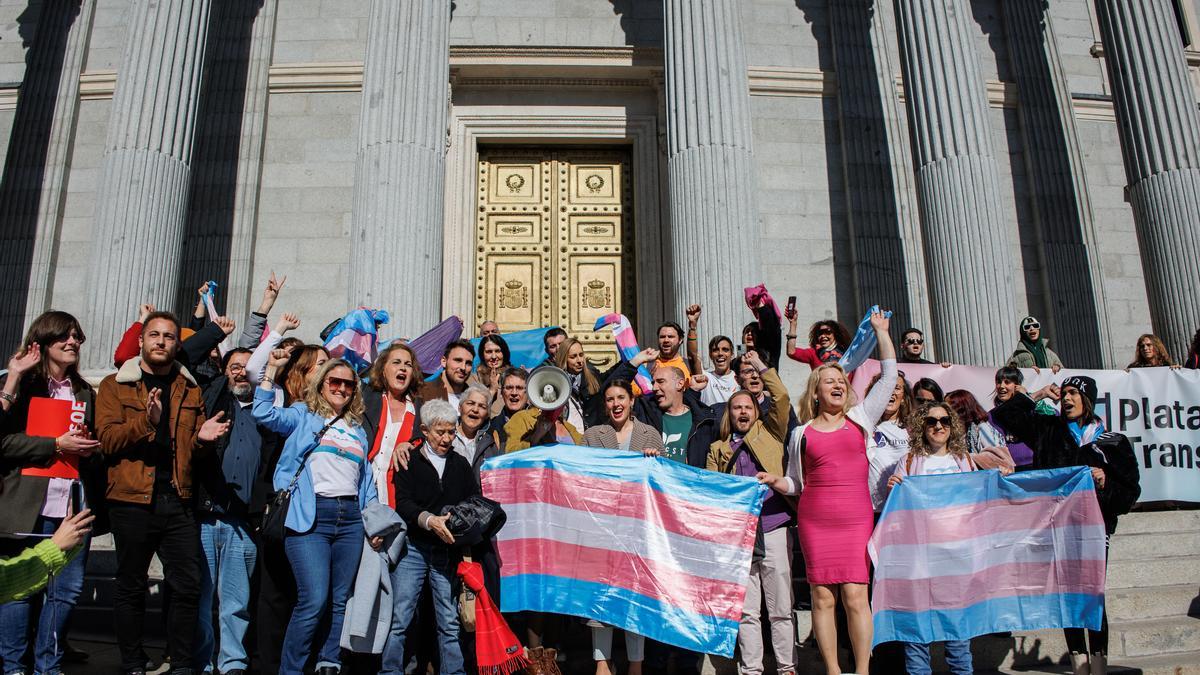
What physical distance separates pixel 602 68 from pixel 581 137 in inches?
49.5

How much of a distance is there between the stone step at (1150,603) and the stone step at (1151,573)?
223 mm

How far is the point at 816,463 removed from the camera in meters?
5.52

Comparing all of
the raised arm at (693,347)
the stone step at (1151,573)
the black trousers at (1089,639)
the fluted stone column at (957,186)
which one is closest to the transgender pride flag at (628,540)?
the black trousers at (1089,639)

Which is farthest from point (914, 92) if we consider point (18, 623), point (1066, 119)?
point (18, 623)

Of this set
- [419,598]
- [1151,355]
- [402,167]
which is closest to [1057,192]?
[1151,355]

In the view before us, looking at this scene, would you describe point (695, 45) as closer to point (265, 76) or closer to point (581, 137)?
point (581, 137)

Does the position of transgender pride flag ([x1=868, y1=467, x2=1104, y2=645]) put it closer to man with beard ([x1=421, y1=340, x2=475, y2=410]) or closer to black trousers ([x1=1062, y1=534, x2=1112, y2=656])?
black trousers ([x1=1062, y1=534, x2=1112, y2=656])

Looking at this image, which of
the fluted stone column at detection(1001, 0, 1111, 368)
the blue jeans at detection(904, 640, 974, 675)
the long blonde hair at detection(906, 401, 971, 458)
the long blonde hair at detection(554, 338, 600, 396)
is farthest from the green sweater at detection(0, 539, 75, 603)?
the fluted stone column at detection(1001, 0, 1111, 368)

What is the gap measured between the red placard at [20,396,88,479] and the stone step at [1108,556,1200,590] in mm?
8252

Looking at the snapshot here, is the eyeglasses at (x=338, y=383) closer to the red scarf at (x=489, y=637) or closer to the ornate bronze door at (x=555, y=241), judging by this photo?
the red scarf at (x=489, y=637)

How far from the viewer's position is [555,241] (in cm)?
1448

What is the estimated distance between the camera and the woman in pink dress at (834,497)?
536cm

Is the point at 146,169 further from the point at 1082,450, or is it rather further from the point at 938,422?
the point at 1082,450

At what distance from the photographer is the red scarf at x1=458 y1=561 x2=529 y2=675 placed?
16.9 ft
